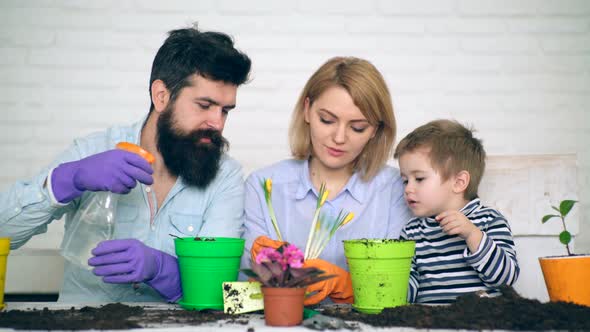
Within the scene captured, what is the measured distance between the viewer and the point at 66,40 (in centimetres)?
310

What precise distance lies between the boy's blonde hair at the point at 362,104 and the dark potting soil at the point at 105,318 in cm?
88

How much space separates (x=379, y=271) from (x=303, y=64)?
1.88 m

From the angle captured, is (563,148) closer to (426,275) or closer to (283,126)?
(283,126)

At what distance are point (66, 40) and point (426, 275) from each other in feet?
6.83

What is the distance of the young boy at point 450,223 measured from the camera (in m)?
1.75

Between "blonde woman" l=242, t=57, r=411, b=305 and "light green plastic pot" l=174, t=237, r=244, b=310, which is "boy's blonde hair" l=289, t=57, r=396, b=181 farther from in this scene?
"light green plastic pot" l=174, t=237, r=244, b=310

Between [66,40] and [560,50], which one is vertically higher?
[66,40]

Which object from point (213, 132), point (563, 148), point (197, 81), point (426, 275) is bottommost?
point (426, 275)

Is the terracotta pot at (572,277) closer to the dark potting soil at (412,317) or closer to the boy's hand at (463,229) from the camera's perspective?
the dark potting soil at (412,317)

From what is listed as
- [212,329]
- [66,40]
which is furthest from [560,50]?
[212,329]

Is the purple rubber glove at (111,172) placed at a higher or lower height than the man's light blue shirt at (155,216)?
higher

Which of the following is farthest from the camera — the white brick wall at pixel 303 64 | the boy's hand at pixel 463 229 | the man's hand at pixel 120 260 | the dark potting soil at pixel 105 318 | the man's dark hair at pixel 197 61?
the white brick wall at pixel 303 64

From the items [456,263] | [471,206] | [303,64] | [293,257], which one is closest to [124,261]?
[293,257]

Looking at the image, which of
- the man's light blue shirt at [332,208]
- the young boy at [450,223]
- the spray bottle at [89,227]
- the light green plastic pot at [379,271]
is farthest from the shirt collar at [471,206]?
the spray bottle at [89,227]
